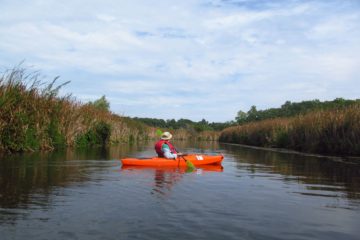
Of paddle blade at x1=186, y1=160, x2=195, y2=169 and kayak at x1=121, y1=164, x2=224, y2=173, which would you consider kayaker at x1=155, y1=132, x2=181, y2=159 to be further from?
kayak at x1=121, y1=164, x2=224, y2=173

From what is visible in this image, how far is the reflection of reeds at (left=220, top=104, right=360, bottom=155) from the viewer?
18156 mm

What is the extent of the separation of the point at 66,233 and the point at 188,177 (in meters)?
5.88

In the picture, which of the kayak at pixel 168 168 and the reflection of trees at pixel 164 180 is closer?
the reflection of trees at pixel 164 180

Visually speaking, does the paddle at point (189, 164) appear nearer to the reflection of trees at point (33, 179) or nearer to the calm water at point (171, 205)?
the calm water at point (171, 205)

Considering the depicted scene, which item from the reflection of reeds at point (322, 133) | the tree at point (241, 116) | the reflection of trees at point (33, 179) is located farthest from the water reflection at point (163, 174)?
the tree at point (241, 116)

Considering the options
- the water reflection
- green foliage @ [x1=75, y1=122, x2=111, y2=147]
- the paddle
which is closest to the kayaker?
the paddle

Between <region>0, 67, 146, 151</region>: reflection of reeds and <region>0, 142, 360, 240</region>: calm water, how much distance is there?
11.4 feet

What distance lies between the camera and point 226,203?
6.99 meters

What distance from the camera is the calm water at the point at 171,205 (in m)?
5.14

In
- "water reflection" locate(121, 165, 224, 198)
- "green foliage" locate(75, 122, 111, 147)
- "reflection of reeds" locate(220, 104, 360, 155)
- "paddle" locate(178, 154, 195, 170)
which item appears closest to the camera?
"water reflection" locate(121, 165, 224, 198)

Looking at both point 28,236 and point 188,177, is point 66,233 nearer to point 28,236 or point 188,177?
point 28,236

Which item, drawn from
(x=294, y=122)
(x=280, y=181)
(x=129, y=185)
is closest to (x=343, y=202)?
(x=280, y=181)

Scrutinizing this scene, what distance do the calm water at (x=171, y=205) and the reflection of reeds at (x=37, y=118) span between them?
3488 mm

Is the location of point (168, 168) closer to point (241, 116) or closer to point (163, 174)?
point (163, 174)
